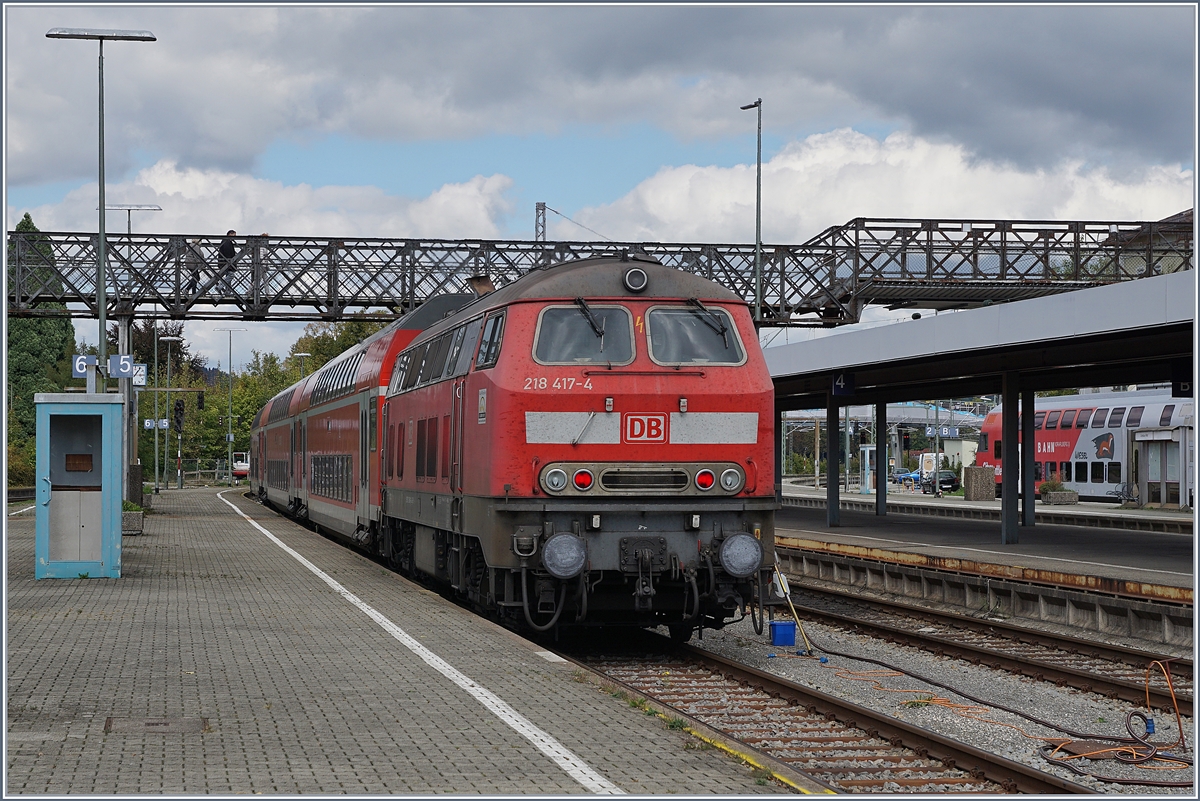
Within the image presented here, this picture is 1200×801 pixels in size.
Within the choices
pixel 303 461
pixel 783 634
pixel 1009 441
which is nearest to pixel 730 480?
pixel 783 634

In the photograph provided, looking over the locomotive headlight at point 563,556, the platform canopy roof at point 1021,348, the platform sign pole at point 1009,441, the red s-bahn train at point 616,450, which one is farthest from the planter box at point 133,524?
the locomotive headlight at point 563,556

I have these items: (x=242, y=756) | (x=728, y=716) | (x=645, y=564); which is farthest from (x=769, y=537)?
(x=242, y=756)

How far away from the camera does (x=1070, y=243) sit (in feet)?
141

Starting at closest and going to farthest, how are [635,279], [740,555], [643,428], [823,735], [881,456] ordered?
[823,735] → [740,555] → [643,428] → [635,279] → [881,456]

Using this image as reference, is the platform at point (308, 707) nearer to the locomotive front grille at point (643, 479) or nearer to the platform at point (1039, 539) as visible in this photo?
the locomotive front grille at point (643, 479)

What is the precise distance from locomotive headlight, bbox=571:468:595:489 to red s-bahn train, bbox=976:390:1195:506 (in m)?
36.2

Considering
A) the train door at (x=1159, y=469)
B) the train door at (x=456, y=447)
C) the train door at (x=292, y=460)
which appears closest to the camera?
the train door at (x=456, y=447)

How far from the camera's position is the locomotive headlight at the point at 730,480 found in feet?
40.4

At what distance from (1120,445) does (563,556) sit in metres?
43.3

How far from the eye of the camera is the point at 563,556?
38.6 ft

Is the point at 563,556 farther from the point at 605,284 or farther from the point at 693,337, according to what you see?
the point at 605,284

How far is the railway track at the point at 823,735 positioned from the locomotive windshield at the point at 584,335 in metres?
2.86

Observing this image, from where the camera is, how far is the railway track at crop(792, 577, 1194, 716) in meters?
11.8

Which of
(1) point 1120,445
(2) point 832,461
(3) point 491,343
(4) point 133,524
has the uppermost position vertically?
(3) point 491,343
